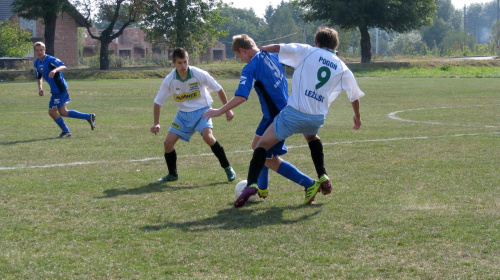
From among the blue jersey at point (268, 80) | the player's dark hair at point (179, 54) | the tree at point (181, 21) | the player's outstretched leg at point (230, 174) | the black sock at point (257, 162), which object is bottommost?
the player's outstretched leg at point (230, 174)

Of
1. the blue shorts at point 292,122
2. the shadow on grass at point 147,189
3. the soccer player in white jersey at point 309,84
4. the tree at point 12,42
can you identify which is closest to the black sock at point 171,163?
the shadow on grass at point 147,189

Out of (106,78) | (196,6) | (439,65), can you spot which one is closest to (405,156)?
(106,78)

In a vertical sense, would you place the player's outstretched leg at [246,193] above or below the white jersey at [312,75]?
below

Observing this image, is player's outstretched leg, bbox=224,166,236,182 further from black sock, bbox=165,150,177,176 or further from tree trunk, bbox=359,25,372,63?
tree trunk, bbox=359,25,372,63

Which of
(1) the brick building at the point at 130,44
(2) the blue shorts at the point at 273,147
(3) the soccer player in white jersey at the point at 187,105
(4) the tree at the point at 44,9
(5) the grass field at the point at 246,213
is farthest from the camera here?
(1) the brick building at the point at 130,44

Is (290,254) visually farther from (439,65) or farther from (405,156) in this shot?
(439,65)

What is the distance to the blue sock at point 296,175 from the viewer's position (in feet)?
20.4

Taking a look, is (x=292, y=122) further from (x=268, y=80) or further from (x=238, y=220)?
(x=238, y=220)

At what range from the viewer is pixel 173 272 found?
4086 millimetres

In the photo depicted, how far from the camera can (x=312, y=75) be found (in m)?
5.71

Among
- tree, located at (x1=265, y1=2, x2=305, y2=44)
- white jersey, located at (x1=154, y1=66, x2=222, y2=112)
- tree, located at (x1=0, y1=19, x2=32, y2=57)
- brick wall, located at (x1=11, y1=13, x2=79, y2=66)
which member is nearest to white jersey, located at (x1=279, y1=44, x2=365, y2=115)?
white jersey, located at (x1=154, y1=66, x2=222, y2=112)

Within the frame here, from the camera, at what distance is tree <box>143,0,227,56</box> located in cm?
5509

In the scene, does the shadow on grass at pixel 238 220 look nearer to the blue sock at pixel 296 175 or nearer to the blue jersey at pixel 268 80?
the blue sock at pixel 296 175

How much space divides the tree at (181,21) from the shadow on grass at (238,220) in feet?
166
